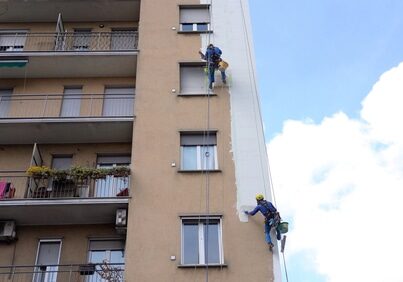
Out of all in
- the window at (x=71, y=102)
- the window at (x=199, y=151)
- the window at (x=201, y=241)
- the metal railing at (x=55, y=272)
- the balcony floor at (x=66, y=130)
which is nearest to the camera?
the window at (x=201, y=241)

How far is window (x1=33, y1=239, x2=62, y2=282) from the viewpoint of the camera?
1548 cm

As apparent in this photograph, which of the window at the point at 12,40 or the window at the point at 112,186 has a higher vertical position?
the window at the point at 12,40

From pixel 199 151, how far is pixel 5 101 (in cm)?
739

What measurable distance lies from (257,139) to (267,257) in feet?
12.9

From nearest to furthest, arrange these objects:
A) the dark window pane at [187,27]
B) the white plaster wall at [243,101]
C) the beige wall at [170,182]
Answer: the beige wall at [170,182] → the white plaster wall at [243,101] → the dark window pane at [187,27]

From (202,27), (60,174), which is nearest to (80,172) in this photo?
(60,174)

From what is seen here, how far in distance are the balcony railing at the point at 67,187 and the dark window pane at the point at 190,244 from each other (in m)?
2.45

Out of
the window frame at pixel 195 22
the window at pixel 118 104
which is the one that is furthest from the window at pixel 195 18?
the window at pixel 118 104

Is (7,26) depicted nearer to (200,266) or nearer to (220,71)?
(220,71)

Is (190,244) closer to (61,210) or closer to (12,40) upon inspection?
(61,210)

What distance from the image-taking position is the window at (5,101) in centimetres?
1884

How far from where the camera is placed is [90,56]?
741 inches

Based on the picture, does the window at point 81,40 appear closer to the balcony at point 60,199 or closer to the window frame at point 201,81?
the window frame at point 201,81

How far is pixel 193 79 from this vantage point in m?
18.6
